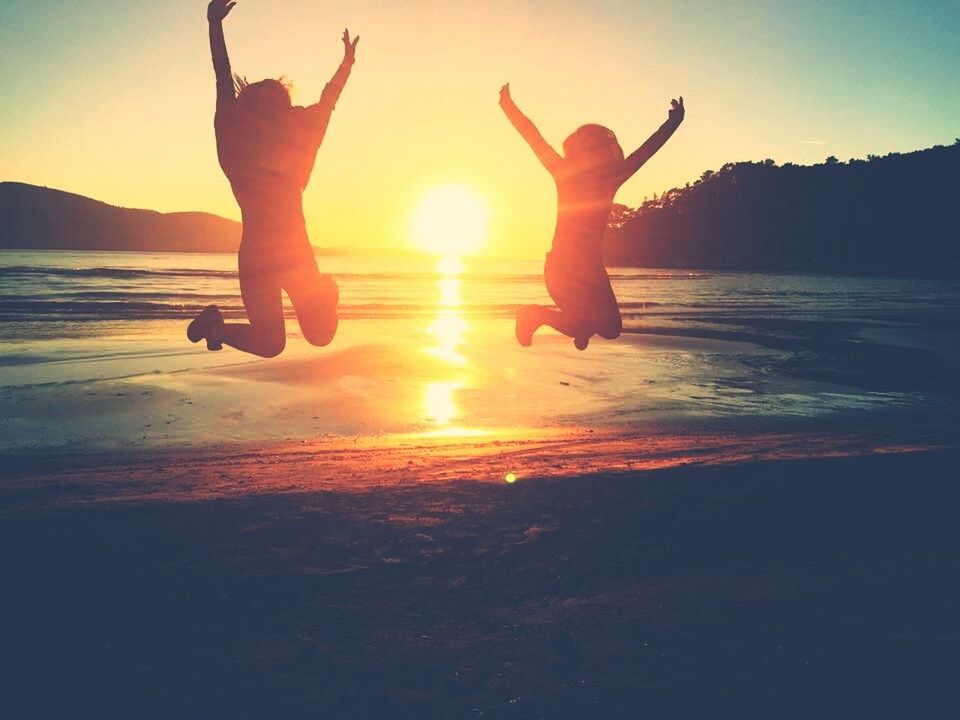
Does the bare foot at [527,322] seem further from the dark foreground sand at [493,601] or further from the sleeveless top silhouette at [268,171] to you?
the dark foreground sand at [493,601]

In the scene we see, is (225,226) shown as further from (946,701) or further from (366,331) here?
(946,701)

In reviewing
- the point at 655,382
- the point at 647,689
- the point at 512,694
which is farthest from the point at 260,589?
the point at 655,382

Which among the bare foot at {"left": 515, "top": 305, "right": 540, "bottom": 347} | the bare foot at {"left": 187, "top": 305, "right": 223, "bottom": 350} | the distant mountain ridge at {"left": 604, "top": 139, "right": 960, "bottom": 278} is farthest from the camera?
the distant mountain ridge at {"left": 604, "top": 139, "right": 960, "bottom": 278}

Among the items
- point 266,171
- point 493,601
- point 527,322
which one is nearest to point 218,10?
point 266,171

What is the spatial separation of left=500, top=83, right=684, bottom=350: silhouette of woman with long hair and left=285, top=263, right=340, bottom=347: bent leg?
4.59 ft

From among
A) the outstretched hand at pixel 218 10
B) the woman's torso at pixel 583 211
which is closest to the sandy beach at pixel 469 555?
the woman's torso at pixel 583 211

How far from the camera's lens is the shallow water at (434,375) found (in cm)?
1508

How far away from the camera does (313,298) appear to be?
406 cm

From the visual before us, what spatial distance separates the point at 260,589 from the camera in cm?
703

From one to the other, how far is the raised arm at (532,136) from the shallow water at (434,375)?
34.6ft

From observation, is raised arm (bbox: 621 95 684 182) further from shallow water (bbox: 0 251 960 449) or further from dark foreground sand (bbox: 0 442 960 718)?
shallow water (bbox: 0 251 960 449)

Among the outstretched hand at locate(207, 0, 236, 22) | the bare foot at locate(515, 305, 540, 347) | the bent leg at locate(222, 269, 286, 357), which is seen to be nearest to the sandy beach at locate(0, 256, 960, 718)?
the bare foot at locate(515, 305, 540, 347)

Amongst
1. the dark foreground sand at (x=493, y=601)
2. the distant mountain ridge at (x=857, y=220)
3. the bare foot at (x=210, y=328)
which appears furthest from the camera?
the distant mountain ridge at (x=857, y=220)

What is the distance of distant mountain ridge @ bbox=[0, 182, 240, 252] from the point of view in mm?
142125
